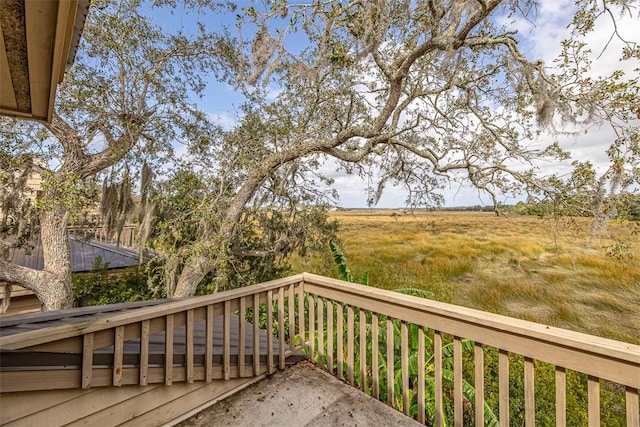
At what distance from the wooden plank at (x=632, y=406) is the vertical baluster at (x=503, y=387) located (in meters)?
0.48

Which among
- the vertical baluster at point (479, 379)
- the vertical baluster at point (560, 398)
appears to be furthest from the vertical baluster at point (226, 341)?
the vertical baluster at point (560, 398)

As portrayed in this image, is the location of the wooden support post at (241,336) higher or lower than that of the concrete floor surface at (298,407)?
higher

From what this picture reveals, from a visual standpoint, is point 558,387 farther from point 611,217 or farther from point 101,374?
point 611,217

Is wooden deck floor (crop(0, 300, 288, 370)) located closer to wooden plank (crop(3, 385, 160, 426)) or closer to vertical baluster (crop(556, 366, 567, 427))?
wooden plank (crop(3, 385, 160, 426))

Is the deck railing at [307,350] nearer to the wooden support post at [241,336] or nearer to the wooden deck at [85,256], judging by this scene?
the wooden support post at [241,336]

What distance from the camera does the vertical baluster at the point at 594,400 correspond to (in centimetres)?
134

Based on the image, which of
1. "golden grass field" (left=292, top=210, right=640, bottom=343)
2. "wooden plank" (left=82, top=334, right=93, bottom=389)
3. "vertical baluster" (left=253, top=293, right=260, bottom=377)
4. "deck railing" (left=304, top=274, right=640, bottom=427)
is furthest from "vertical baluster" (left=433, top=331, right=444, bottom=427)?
"golden grass field" (left=292, top=210, right=640, bottom=343)

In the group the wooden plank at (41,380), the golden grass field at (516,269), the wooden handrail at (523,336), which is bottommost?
the golden grass field at (516,269)

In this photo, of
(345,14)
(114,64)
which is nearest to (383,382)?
(345,14)

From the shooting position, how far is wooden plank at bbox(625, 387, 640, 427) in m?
1.25

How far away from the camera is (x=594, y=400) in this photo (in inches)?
53.4

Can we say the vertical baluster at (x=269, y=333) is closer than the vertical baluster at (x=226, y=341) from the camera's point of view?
No

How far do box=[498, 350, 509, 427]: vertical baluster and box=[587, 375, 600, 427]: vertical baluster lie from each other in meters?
0.35

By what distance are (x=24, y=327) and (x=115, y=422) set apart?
2.55 feet
